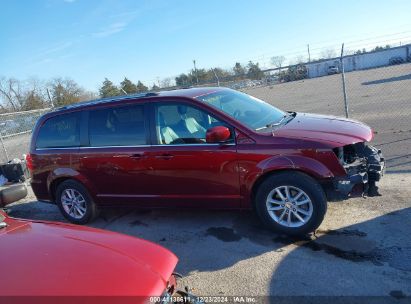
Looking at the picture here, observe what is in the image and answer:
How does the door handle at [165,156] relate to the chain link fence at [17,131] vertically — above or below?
below

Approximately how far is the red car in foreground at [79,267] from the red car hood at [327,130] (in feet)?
8.33

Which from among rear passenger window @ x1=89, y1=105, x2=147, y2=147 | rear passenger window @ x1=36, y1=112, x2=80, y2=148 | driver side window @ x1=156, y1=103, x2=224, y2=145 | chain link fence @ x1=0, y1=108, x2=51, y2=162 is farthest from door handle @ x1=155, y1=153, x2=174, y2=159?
chain link fence @ x1=0, y1=108, x2=51, y2=162

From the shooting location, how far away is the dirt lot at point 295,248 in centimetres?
355

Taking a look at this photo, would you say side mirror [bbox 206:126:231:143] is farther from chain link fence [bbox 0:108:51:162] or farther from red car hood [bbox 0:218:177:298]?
chain link fence [bbox 0:108:51:162]

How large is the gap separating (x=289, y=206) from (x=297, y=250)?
54 centimetres

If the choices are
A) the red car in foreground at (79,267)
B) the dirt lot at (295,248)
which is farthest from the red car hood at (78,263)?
the dirt lot at (295,248)

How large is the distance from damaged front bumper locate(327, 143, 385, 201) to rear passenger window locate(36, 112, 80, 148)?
12.5ft

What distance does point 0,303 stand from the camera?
189 cm

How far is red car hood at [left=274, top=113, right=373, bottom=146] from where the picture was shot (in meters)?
4.39

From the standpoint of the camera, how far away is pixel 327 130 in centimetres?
460

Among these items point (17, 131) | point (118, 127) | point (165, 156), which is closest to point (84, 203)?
point (118, 127)

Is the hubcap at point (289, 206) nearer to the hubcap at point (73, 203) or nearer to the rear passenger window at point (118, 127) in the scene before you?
the rear passenger window at point (118, 127)

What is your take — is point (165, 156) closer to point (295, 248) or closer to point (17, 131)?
point (295, 248)

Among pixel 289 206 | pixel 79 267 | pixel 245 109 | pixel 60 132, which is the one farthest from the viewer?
pixel 60 132
